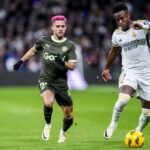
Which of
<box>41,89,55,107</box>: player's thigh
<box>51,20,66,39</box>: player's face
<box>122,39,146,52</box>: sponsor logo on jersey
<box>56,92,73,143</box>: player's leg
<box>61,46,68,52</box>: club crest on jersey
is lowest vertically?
<box>56,92,73,143</box>: player's leg

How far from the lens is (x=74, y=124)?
17016mm

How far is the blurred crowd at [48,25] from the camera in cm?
3156

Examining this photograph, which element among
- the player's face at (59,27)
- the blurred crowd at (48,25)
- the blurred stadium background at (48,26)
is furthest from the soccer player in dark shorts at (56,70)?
the blurred crowd at (48,25)

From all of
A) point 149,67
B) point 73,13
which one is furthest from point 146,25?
point 73,13

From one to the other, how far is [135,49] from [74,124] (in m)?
4.70

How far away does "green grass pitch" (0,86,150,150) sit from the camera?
12852 mm

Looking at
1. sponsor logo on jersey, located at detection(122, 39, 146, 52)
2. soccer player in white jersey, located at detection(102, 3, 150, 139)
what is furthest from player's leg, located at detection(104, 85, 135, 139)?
sponsor logo on jersey, located at detection(122, 39, 146, 52)

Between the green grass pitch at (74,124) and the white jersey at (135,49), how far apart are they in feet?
4.81

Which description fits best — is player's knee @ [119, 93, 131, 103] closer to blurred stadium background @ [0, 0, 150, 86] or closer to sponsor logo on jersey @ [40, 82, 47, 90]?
sponsor logo on jersey @ [40, 82, 47, 90]

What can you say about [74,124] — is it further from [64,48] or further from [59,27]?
[59,27]

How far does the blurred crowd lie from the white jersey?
1838 centimetres

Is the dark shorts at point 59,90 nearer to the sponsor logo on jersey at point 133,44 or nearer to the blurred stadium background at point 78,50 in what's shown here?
the sponsor logo on jersey at point 133,44

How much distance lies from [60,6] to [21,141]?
21186 millimetres

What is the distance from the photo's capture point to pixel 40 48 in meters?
13.4
